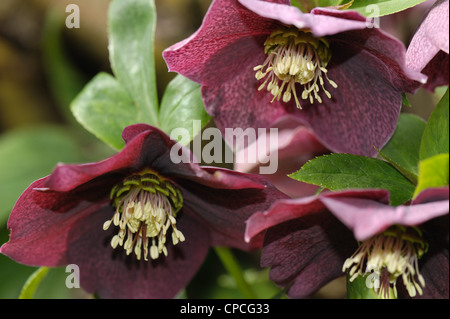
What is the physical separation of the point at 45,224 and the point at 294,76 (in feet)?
1.42

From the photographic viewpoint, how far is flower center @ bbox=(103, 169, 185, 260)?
88 cm

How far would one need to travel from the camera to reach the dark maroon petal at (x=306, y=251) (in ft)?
2.52

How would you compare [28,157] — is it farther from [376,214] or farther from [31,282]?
[376,214]

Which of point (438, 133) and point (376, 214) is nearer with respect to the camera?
point (376, 214)

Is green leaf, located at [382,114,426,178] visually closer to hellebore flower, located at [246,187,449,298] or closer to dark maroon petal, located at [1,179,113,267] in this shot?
hellebore flower, located at [246,187,449,298]

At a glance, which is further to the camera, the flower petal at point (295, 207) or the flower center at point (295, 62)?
the flower center at point (295, 62)

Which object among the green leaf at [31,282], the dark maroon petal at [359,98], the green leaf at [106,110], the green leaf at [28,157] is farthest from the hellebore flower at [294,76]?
the green leaf at [28,157]

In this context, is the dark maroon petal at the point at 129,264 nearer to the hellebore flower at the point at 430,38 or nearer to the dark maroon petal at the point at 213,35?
the dark maroon petal at the point at 213,35

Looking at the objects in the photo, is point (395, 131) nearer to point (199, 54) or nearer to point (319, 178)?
point (319, 178)

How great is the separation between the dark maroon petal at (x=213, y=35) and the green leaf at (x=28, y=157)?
676 millimetres

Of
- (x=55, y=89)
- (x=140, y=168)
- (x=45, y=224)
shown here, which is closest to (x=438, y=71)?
(x=140, y=168)

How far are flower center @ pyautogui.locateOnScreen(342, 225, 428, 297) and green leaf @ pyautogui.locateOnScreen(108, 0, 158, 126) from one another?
46 cm

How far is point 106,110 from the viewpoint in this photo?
1056 millimetres
